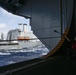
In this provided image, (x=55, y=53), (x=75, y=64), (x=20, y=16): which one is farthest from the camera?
(x=20, y=16)

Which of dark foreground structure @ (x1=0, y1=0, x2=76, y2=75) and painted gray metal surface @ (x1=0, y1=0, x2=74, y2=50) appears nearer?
dark foreground structure @ (x1=0, y1=0, x2=76, y2=75)

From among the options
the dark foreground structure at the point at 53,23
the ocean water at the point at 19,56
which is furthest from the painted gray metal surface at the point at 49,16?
the ocean water at the point at 19,56

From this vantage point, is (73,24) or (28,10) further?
(28,10)

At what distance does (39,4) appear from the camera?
697cm

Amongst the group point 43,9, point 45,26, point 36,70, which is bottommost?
point 36,70

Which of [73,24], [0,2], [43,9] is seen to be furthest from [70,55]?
[0,2]

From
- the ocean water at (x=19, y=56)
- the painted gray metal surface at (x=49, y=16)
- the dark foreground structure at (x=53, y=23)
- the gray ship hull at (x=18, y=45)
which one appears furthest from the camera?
the gray ship hull at (x=18, y=45)

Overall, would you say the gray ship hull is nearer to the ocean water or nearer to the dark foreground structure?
the ocean water

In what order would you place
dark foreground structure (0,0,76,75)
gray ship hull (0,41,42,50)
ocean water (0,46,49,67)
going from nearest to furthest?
dark foreground structure (0,0,76,75), ocean water (0,46,49,67), gray ship hull (0,41,42,50)

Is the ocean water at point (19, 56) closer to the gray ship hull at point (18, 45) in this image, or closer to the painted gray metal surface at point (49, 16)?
the painted gray metal surface at point (49, 16)

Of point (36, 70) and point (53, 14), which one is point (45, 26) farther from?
point (36, 70)

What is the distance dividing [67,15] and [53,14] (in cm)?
59

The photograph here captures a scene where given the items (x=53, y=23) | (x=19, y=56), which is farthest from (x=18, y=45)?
(x=53, y=23)

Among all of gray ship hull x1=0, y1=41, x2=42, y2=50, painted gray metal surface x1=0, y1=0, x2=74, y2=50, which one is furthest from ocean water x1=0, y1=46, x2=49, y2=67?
gray ship hull x1=0, y1=41, x2=42, y2=50
